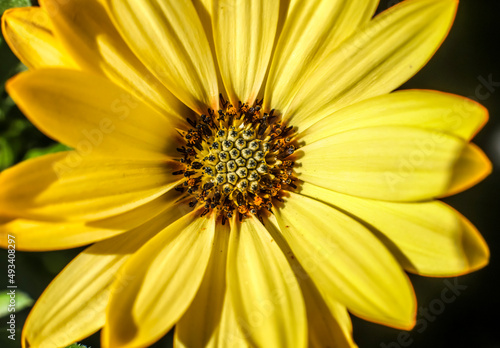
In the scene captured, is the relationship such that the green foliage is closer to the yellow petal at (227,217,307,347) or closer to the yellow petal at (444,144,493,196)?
the yellow petal at (227,217,307,347)

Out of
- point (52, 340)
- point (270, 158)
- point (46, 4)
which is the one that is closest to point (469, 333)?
point (270, 158)

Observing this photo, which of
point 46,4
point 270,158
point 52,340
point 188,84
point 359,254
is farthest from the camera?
point 270,158

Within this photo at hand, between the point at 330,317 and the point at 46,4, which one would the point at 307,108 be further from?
the point at 46,4

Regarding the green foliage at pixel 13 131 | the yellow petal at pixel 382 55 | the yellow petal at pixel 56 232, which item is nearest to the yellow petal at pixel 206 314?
the yellow petal at pixel 56 232

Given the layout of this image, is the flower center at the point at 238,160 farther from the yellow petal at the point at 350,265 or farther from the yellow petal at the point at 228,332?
the yellow petal at the point at 228,332

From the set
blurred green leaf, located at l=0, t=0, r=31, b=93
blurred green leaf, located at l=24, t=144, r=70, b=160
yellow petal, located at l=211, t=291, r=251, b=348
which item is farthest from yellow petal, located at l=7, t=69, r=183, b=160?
blurred green leaf, located at l=0, t=0, r=31, b=93

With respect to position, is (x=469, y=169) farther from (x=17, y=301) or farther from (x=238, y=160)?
(x=17, y=301)
